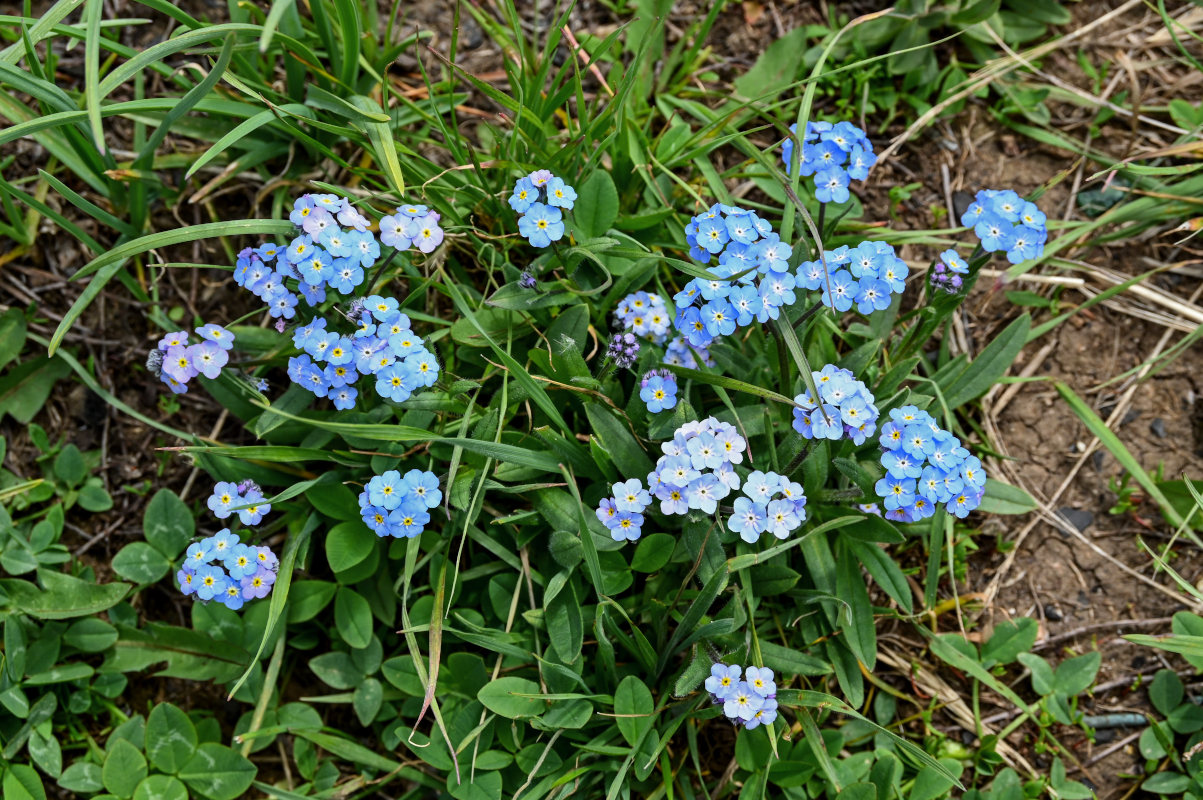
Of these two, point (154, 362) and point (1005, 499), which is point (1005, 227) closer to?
point (1005, 499)

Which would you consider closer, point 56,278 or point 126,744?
point 126,744

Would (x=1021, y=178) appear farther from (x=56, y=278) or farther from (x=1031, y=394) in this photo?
(x=56, y=278)

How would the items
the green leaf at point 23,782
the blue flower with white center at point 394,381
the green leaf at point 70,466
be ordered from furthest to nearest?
the green leaf at point 70,466
the green leaf at point 23,782
the blue flower with white center at point 394,381

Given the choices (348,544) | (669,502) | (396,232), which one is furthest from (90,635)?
(669,502)

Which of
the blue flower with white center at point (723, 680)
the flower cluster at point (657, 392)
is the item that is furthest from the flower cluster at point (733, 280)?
the blue flower with white center at point (723, 680)

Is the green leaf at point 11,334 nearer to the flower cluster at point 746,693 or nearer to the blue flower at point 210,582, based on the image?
the blue flower at point 210,582

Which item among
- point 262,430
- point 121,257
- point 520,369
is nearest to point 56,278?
point 121,257

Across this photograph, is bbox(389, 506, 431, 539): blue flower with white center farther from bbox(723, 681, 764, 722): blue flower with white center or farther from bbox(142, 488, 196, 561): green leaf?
bbox(723, 681, 764, 722): blue flower with white center
